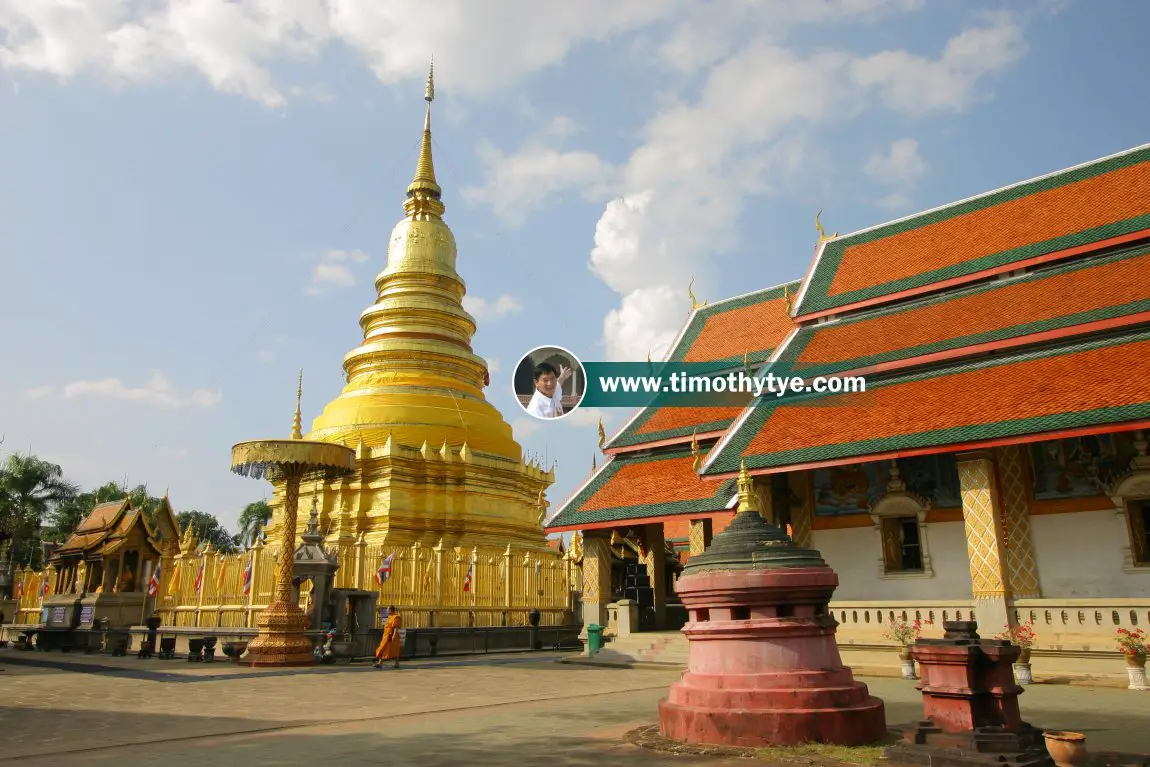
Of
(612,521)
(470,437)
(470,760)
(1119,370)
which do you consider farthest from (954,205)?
(470,760)

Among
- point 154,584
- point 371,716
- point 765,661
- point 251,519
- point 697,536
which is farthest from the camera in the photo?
point 251,519

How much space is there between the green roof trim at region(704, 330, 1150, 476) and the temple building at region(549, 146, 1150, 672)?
42 mm

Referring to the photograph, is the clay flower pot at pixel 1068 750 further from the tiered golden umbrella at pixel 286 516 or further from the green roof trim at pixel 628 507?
the tiered golden umbrella at pixel 286 516

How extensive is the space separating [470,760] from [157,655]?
1781 cm

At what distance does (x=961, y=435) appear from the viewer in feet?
46.4

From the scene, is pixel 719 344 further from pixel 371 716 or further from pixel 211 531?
pixel 211 531

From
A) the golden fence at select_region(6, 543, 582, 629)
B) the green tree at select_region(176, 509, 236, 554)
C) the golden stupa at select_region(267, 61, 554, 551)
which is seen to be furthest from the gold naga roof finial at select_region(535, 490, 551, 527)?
the green tree at select_region(176, 509, 236, 554)

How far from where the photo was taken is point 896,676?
45.1ft

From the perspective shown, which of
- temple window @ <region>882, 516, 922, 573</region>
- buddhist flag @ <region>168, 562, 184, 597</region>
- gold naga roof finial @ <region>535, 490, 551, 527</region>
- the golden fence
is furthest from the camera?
gold naga roof finial @ <region>535, 490, 551, 527</region>

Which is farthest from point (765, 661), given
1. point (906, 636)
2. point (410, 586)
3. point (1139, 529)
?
point (410, 586)

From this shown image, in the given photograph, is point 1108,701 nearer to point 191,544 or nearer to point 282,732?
point 282,732

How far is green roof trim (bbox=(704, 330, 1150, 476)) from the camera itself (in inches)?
511

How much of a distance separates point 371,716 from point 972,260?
1572cm

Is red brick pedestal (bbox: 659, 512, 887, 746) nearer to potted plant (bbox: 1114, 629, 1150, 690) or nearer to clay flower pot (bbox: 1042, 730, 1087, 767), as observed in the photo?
clay flower pot (bbox: 1042, 730, 1087, 767)
